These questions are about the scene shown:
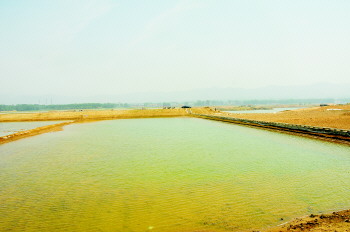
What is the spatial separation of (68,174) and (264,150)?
42.2 ft

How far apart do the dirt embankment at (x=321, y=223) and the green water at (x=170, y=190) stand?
0.41 m

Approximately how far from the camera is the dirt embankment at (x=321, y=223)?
19.3 feet

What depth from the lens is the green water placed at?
277 inches

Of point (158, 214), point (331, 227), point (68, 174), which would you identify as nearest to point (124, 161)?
point (68, 174)

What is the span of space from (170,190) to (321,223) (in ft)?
16.6

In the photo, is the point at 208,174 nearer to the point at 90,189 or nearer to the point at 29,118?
the point at 90,189

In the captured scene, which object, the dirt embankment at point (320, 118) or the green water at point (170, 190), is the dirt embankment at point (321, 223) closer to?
the green water at point (170, 190)

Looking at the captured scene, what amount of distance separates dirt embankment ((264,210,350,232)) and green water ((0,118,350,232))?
41cm

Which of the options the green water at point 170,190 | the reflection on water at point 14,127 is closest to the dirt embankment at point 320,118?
the green water at point 170,190

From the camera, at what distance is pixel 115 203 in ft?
27.6

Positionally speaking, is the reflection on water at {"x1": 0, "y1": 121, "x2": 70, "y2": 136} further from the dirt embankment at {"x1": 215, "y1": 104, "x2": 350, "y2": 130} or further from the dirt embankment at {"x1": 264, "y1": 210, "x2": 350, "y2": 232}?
the dirt embankment at {"x1": 215, "y1": 104, "x2": 350, "y2": 130}

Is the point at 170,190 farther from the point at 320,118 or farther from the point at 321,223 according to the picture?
the point at 320,118


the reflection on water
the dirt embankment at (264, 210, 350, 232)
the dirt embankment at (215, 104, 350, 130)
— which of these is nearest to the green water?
the dirt embankment at (264, 210, 350, 232)

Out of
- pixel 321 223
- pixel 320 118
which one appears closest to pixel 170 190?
pixel 321 223
